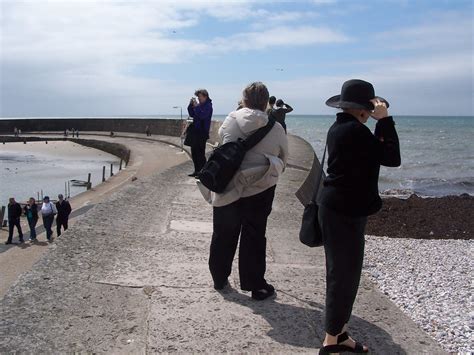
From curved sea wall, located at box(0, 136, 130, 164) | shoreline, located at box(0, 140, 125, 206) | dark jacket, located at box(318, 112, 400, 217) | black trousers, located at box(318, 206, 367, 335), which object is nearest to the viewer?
dark jacket, located at box(318, 112, 400, 217)

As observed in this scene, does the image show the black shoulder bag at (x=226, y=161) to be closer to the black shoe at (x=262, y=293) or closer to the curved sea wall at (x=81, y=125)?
the black shoe at (x=262, y=293)

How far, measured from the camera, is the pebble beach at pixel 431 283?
13.5 ft

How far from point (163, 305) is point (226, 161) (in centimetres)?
110

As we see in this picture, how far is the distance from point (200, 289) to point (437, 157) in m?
41.7

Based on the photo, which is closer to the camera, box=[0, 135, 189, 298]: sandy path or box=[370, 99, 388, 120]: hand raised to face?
box=[370, 99, 388, 120]: hand raised to face

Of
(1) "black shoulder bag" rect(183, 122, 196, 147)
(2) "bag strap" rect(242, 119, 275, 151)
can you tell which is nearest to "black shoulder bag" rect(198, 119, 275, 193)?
(2) "bag strap" rect(242, 119, 275, 151)

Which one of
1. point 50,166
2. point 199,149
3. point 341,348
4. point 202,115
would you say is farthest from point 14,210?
point 50,166

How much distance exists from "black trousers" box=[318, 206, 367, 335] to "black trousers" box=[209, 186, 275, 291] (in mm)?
881

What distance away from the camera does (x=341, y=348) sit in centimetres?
306

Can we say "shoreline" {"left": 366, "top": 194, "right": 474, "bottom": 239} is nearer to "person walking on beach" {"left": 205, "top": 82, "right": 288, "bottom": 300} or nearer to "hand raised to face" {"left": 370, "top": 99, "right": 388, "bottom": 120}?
"person walking on beach" {"left": 205, "top": 82, "right": 288, "bottom": 300}

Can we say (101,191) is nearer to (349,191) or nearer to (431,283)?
(431,283)

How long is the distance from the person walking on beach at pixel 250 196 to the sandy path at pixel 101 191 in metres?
1.99

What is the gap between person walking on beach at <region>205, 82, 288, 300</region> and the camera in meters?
Answer: 3.77

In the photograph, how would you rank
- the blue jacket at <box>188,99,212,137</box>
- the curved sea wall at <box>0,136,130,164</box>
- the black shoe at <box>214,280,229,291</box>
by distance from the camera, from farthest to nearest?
the curved sea wall at <box>0,136,130,164</box> < the blue jacket at <box>188,99,212,137</box> < the black shoe at <box>214,280,229,291</box>
